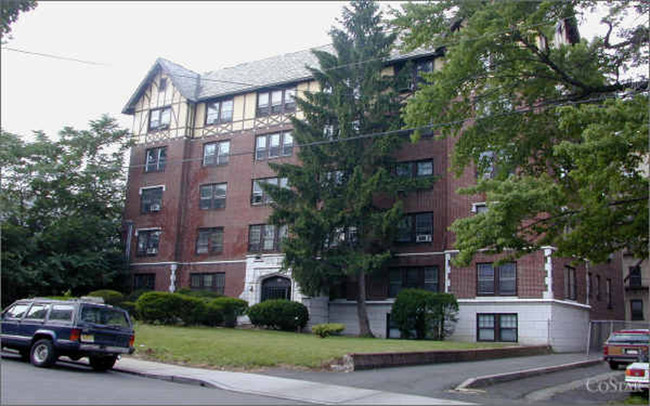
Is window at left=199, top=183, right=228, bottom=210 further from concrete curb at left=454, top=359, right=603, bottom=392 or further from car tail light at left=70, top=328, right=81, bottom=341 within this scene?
car tail light at left=70, top=328, right=81, bottom=341

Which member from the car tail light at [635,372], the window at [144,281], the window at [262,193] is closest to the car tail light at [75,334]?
the car tail light at [635,372]

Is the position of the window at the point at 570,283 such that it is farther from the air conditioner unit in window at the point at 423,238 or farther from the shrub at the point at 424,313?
the air conditioner unit in window at the point at 423,238

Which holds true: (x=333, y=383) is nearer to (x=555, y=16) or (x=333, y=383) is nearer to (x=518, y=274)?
(x=555, y=16)

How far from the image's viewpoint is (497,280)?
30.9 meters

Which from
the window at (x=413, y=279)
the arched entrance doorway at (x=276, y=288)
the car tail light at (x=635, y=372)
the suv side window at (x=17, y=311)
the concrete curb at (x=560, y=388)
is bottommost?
the concrete curb at (x=560, y=388)

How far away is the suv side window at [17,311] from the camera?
16.4m

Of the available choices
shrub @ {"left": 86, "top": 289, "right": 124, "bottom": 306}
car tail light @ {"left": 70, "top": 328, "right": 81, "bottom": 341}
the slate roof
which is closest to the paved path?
car tail light @ {"left": 70, "top": 328, "right": 81, "bottom": 341}

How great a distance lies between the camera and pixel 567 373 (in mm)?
20734

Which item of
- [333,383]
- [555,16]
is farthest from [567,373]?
[555,16]

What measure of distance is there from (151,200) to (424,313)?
2205cm

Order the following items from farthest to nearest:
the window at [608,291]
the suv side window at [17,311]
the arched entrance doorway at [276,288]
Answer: the window at [608,291] < the arched entrance doorway at [276,288] < the suv side window at [17,311]

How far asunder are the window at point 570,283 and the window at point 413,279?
21.0 ft

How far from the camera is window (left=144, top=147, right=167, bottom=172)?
141 ft

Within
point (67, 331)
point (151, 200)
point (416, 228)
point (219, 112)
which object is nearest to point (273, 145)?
point (219, 112)
